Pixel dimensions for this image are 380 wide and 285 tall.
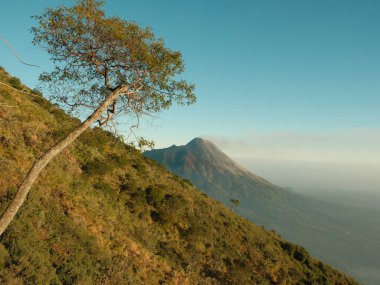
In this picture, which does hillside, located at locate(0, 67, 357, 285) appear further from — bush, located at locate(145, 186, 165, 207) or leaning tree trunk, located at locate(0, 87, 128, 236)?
leaning tree trunk, located at locate(0, 87, 128, 236)

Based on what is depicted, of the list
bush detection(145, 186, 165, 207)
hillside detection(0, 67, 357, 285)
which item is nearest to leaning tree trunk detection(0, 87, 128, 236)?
hillside detection(0, 67, 357, 285)

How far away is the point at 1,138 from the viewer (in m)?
19.9

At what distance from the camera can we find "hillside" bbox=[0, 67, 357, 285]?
1361 centimetres

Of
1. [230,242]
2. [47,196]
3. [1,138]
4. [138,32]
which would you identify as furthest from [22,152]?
[230,242]

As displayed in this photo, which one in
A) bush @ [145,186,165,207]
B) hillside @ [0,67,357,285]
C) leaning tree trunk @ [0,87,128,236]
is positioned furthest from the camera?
bush @ [145,186,165,207]

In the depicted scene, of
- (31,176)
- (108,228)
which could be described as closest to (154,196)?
(108,228)

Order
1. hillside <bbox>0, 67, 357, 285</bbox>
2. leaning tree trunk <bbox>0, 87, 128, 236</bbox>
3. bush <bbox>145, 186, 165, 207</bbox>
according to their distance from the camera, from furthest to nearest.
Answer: bush <bbox>145, 186, 165, 207</bbox>
hillside <bbox>0, 67, 357, 285</bbox>
leaning tree trunk <bbox>0, 87, 128, 236</bbox>

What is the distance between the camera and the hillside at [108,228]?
13609 millimetres

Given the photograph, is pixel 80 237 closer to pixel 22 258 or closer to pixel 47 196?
pixel 47 196

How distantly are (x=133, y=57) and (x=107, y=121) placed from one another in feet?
9.59

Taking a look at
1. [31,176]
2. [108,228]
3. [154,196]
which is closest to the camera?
[31,176]

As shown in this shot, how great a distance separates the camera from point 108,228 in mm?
20375

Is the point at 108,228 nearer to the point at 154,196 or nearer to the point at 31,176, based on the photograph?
the point at 154,196

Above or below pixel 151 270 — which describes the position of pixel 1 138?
above
